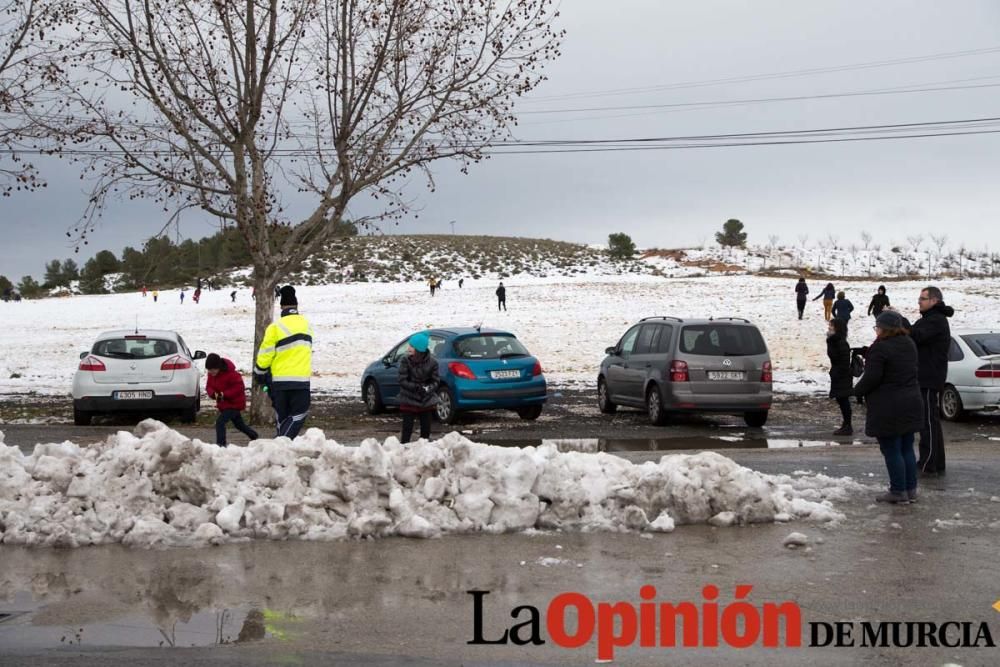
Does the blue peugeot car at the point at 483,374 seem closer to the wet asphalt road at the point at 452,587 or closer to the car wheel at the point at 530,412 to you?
the car wheel at the point at 530,412

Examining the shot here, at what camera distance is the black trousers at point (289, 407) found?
1069 centimetres

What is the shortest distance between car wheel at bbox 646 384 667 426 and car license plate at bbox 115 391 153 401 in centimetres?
786

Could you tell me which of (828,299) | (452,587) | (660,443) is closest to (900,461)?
(452,587)

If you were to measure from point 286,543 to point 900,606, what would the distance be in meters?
4.12

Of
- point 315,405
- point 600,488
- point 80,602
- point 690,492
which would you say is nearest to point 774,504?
point 690,492

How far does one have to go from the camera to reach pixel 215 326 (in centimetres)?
4678

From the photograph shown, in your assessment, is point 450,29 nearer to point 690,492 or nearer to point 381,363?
point 381,363

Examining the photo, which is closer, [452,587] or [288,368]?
[452,587]

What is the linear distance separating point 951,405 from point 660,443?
5559 mm

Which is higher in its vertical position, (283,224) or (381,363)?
(283,224)

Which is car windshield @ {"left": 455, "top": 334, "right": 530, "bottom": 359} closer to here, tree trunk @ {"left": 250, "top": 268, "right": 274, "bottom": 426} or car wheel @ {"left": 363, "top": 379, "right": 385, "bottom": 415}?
car wheel @ {"left": 363, "top": 379, "right": 385, "bottom": 415}

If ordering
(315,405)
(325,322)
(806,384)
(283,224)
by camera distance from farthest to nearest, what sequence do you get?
1. (325,322)
2. (806,384)
3. (315,405)
4. (283,224)

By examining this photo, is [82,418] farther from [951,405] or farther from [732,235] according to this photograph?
[732,235]

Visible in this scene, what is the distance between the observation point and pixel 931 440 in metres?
10.5
